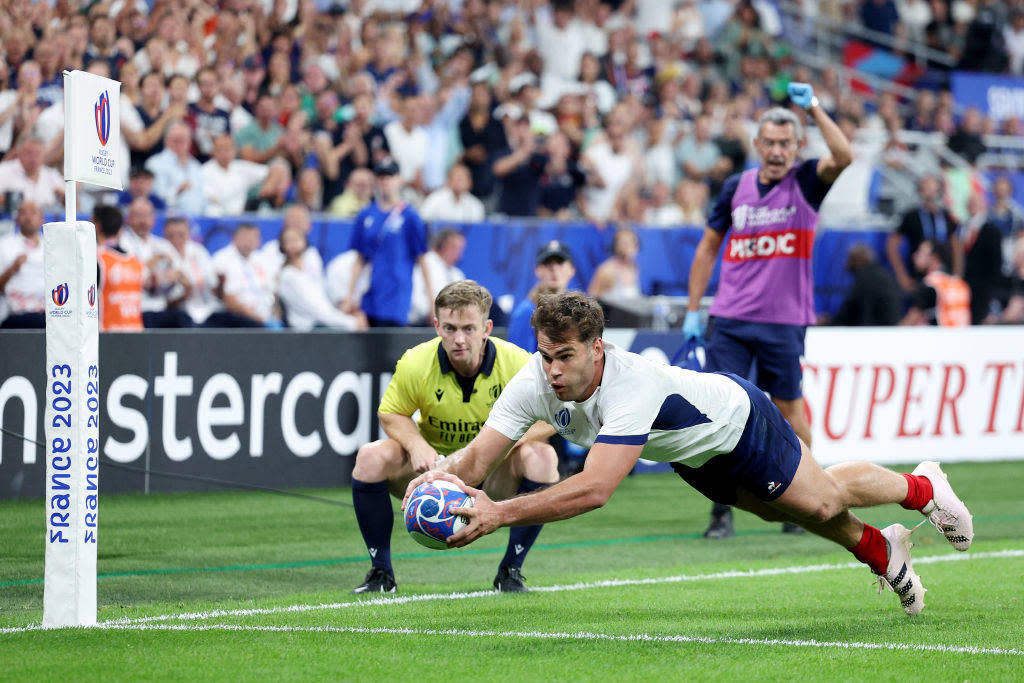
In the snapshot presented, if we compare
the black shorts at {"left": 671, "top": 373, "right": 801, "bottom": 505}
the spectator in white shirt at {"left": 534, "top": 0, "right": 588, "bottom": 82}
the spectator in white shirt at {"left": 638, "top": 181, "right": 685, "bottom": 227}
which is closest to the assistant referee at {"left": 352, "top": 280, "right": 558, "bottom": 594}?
the black shorts at {"left": 671, "top": 373, "right": 801, "bottom": 505}

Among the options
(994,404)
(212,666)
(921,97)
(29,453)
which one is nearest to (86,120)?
(212,666)

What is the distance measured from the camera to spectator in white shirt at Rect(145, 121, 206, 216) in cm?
1428

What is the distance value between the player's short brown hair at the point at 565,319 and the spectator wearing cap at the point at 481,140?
36.5 feet

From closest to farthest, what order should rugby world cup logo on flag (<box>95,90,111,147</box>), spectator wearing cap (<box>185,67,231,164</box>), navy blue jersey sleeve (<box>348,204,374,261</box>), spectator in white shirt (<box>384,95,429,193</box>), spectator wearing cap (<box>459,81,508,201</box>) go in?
1. rugby world cup logo on flag (<box>95,90,111,147</box>)
2. navy blue jersey sleeve (<box>348,204,374,261</box>)
3. spectator wearing cap (<box>185,67,231,164</box>)
4. spectator in white shirt (<box>384,95,429,193</box>)
5. spectator wearing cap (<box>459,81,508,201</box>)

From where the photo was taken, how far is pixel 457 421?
26.1 feet

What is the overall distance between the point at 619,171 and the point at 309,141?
4.22 metres

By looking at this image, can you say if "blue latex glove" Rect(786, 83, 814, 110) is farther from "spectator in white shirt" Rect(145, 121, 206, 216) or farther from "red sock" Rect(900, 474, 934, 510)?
"spectator in white shirt" Rect(145, 121, 206, 216)

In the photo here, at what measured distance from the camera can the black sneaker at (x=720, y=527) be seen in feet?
33.4

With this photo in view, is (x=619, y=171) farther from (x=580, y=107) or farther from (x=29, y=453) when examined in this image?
(x=29, y=453)

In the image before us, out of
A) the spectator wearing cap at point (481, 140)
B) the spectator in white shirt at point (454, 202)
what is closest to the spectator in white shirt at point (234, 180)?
the spectator in white shirt at point (454, 202)

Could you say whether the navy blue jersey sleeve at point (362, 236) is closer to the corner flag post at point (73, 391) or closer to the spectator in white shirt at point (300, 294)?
the spectator in white shirt at point (300, 294)

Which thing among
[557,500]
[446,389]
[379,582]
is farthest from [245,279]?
[557,500]

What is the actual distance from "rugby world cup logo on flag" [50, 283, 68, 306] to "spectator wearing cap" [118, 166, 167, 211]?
7.57m

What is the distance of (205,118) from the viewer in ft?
49.1
